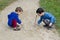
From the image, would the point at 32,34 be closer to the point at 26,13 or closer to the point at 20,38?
the point at 20,38

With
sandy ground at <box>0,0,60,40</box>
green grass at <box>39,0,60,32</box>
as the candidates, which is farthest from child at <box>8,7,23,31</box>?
green grass at <box>39,0,60,32</box>

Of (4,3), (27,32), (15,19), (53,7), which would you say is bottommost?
(27,32)

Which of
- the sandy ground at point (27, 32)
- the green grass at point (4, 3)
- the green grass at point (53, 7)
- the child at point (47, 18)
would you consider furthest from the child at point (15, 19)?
the green grass at point (4, 3)

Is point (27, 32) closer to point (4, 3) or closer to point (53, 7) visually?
point (53, 7)

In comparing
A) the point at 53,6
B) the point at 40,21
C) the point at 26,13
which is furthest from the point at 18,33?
the point at 53,6

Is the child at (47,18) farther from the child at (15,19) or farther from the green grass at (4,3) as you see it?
the green grass at (4,3)

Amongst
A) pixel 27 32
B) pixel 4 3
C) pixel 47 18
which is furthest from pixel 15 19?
pixel 4 3

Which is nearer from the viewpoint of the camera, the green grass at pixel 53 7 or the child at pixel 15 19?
the child at pixel 15 19

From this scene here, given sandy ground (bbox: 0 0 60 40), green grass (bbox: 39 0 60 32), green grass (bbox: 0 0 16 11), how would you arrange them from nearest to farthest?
sandy ground (bbox: 0 0 60 40) → green grass (bbox: 39 0 60 32) → green grass (bbox: 0 0 16 11)

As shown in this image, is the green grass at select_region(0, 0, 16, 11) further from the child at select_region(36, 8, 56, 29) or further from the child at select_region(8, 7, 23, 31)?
the child at select_region(36, 8, 56, 29)

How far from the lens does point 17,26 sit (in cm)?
881

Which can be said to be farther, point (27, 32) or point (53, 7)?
point (53, 7)

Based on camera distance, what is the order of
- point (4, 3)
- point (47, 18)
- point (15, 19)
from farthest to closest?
point (4, 3), point (47, 18), point (15, 19)

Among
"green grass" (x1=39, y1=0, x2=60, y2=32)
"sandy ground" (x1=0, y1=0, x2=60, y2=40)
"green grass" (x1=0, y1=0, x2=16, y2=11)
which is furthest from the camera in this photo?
"green grass" (x1=0, y1=0, x2=16, y2=11)
